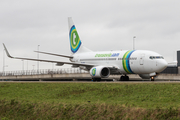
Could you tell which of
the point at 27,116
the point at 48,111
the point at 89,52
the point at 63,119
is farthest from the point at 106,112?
the point at 89,52

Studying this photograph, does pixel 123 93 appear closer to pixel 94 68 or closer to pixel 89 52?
pixel 94 68

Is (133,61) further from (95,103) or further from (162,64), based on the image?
(95,103)

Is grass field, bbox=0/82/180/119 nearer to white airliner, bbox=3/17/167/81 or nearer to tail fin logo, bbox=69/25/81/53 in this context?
white airliner, bbox=3/17/167/81

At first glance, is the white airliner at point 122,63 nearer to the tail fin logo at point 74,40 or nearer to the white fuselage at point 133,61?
the white fuselage at point 133,61

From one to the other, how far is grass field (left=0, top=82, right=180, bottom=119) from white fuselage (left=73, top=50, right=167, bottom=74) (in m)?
10.9

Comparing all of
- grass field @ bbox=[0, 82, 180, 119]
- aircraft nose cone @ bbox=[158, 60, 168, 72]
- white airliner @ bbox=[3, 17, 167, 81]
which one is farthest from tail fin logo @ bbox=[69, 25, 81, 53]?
grass field @ bbox=[0, 82, 180, 119]

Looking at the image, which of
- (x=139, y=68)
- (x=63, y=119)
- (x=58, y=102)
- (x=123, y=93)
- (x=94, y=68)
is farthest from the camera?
(x=94, y=68)

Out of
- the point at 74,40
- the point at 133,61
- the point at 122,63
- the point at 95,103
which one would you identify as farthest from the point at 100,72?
the point at 95,103

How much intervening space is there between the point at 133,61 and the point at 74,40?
15.1m

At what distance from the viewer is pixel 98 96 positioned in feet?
84.2

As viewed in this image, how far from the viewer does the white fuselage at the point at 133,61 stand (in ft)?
124

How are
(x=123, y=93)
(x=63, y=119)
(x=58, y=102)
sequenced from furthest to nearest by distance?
(x=123, y=93) → (x=58, y=102) → (x=63, y=119)

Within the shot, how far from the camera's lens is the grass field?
19.0 metres

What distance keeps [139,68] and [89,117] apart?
1956cm
